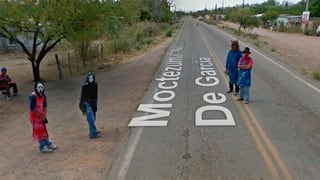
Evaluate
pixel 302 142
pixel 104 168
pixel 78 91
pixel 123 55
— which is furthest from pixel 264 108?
pixel 123 55

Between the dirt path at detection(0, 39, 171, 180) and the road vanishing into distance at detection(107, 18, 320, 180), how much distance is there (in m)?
0.41

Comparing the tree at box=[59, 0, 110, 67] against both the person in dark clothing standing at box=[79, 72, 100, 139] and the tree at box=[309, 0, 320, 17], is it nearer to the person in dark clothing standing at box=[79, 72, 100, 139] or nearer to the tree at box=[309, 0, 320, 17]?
the person in dark clothing standing at box=[79, 72, 100, 139]

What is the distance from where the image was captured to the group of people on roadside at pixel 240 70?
29.4 feet

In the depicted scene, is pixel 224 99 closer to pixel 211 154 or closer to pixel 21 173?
pixel 211 154

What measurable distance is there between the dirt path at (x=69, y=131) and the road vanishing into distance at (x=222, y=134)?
408 millimetres

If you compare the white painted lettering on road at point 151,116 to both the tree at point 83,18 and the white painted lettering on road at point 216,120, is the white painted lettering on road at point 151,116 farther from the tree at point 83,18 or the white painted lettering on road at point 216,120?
the tree at point 83,18

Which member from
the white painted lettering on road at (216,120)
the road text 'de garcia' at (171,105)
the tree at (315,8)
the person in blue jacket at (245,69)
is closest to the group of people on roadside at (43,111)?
the road text 'de garcia' at (171,105)

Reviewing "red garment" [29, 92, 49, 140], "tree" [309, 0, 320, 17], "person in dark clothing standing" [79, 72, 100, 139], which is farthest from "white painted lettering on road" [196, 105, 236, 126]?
"tree" [309, 0, 320, 17]

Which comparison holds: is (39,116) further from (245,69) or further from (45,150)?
(245,69)

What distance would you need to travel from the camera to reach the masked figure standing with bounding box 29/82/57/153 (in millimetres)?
6207

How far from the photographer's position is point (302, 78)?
42.7ft

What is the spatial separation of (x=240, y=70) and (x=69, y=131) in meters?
4.74

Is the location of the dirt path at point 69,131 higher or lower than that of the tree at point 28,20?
lower

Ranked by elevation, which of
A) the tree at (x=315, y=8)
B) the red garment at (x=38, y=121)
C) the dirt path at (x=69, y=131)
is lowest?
the dirt path at (x=69, y=131)
